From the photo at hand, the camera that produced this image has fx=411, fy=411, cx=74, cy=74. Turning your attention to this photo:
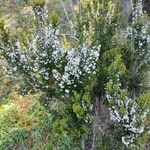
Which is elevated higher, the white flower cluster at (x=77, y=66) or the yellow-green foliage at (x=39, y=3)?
the yellow-green foliage at (x=39, y=3)

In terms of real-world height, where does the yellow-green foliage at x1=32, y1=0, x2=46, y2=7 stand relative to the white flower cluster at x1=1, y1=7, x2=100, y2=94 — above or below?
above

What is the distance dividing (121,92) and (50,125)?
2.07 metres

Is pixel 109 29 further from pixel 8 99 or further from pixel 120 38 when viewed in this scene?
pixel 8 99

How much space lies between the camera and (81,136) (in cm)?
623

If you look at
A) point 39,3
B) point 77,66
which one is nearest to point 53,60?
point 77,66

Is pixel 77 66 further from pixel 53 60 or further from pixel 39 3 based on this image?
pixel 39 3

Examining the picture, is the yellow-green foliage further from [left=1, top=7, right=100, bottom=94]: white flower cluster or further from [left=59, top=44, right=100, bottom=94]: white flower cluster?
[left=59, top=44, right=100, bottom=94]: white flower cluster

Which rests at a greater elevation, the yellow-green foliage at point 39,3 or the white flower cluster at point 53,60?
the yellow-green foliage at point 39,3

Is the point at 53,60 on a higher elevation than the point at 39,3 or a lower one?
lower

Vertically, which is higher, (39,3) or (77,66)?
(39,3)

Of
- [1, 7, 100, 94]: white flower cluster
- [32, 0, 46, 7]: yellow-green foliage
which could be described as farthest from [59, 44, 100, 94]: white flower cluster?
[32, 0, 46, 7]: yellow-green foliage

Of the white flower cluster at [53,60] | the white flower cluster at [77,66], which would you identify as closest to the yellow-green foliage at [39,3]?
the white flower cluster at [53,60]

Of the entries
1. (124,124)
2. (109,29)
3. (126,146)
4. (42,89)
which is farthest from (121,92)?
(109,29)

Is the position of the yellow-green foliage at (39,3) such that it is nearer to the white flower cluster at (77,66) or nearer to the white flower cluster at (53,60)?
the white flower cluster at (53,60)
